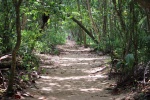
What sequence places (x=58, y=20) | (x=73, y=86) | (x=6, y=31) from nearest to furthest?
(x=73, y=86)
(x=58, y=20)
(x=6, y=31)

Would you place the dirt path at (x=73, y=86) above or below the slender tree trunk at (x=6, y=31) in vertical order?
below

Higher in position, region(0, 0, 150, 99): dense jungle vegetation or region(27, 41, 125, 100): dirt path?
region(0, 0, 150, 99): dense jungle vegetation

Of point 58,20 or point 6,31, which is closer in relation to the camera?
point 58,20

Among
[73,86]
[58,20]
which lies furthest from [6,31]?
[73,86]

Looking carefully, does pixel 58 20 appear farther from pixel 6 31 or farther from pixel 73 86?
pixel 73 86

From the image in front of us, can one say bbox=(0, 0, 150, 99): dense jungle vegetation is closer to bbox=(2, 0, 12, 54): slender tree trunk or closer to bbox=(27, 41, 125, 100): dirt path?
bbox=(2, 0, 12, 54): slender tree trunk

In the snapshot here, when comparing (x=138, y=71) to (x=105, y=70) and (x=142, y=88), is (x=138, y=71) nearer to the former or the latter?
(x=142, y=88)

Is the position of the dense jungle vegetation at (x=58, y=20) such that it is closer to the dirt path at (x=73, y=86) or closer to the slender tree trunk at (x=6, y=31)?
the slender tree trunk at (x=6, y=31)

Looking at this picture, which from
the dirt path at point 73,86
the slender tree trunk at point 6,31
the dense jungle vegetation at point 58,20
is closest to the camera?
the dense jungle vegetation at point 58,20

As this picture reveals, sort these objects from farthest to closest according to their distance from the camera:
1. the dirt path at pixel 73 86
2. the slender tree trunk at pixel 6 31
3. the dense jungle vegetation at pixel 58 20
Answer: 1. the slender tree trunk at pixel 6 31
2. the dirt path at pixel 73 86
3. the dense jungle vegetation at pixel 58 20

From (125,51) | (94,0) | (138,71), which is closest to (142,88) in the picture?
(138,71)

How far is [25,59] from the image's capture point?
31.3 ft

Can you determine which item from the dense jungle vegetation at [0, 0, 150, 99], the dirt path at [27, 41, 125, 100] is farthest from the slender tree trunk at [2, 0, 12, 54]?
the dirt path at [27, 41, 125, 100]

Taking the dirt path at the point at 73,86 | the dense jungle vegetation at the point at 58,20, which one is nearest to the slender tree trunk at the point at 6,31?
the dense jungle vegetation at the point at 58,20
